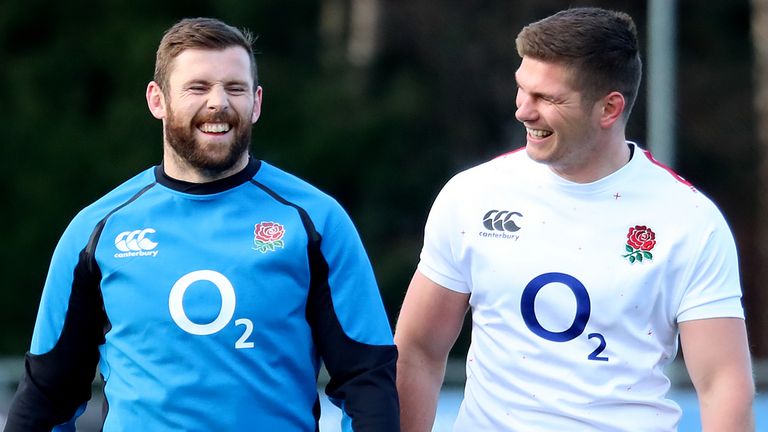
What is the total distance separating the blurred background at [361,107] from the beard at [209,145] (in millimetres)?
11612

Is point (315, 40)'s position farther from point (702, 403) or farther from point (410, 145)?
point (702, 403)

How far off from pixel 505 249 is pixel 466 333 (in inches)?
450

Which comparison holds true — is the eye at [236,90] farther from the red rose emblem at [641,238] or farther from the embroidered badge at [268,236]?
the red rose emblem at [641,238]

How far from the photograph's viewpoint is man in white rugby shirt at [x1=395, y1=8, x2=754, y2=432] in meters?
3.85

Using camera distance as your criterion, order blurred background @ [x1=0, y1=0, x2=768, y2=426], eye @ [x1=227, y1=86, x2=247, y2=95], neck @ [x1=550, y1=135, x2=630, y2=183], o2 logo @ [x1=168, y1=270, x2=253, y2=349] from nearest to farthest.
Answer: o2 logo @ [x1=168, y1=270, x2=253, y2=349], eye @ [x1=227, y1=86, x2=247, y2=95], neck @ [x1=550, y1=135, x2=630, y2=183], blurred background @ [x1=0, y1=0, x2=768, y2=426]

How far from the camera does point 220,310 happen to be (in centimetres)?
361

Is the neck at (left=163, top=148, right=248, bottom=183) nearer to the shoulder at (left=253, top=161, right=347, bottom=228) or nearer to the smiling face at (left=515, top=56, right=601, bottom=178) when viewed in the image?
the shoulder at (left=253, top=161, right=347, bottom=228)

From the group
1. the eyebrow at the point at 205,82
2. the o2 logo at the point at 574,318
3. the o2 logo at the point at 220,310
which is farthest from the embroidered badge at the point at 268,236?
the o2 logo at the point at 574,318

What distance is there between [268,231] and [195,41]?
539 millimetres

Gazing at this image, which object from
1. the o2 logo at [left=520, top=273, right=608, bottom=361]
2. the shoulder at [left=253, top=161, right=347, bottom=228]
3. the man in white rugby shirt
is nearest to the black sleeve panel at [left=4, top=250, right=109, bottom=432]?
the shoulder at [left=253, top=161, right=347, bottom=228]

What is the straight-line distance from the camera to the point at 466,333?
1534 cm

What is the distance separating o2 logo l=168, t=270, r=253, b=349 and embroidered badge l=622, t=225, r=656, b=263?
1074 millimetres

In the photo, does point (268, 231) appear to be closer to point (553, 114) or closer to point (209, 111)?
point (209, 111)

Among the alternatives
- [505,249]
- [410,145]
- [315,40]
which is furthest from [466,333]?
[505,249]
